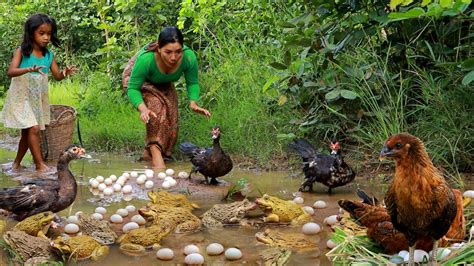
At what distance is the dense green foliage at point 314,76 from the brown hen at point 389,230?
132 cm

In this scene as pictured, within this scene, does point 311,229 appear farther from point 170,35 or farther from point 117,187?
point 170,35

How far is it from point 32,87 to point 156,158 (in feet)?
5.41

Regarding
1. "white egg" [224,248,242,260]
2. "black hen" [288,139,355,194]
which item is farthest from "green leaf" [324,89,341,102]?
"white egg" [224,248,242,260]

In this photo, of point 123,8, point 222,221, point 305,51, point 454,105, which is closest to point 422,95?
point 454,105

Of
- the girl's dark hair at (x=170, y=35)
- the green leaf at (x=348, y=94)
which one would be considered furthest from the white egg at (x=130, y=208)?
the green leaf at (x=348, y=94)

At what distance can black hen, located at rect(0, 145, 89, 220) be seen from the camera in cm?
549

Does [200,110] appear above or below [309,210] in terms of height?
above

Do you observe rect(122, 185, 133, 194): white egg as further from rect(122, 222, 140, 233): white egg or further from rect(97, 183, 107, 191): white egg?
rect(122, 222, 140, 233): white egg

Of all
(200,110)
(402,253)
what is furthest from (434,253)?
(200,110)

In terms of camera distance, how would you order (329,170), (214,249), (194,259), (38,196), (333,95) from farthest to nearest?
(333,95) → (329,170) → (38,196) → (214,249) → (194,259)

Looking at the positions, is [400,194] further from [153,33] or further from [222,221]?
[153,33]

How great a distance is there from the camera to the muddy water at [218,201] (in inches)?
191

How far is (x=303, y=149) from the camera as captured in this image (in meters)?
7.05

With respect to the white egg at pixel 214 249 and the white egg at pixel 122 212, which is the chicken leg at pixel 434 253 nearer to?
the white egg at pixel 214 249
